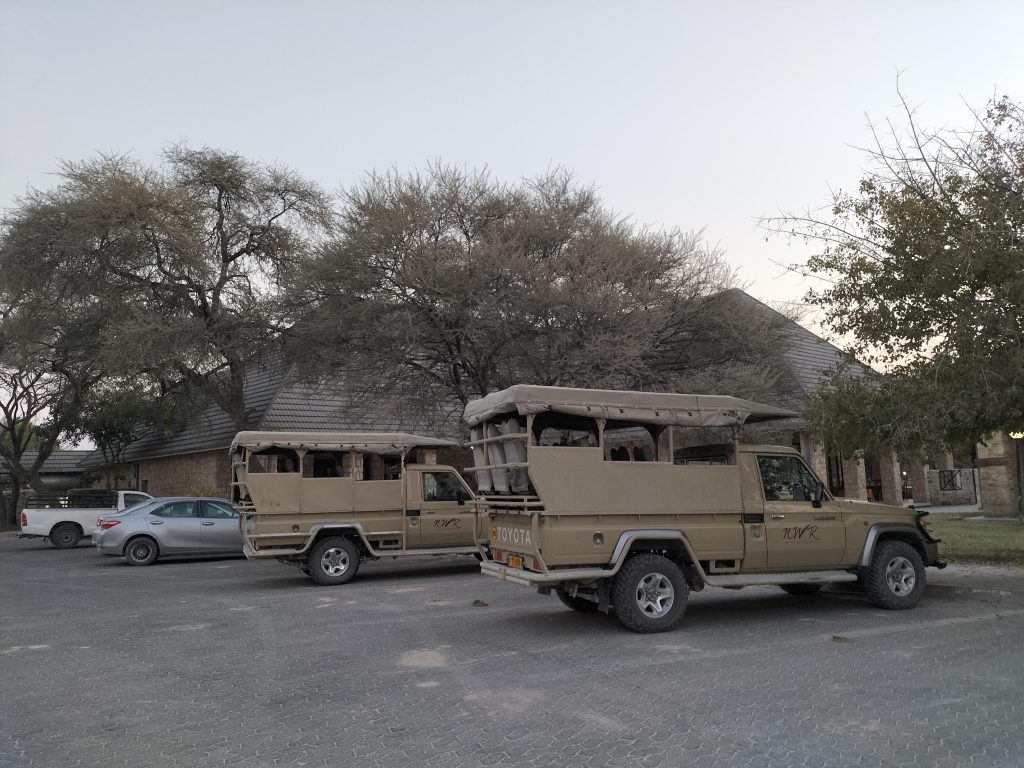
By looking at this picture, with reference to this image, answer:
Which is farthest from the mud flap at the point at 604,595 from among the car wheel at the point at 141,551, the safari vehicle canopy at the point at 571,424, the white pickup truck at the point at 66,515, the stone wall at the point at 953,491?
the stone wall at the point at 953,491

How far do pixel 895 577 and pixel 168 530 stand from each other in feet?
49.1

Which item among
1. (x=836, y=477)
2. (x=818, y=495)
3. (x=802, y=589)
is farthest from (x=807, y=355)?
(x=818, y=495)

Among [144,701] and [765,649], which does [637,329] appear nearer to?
[765,649]

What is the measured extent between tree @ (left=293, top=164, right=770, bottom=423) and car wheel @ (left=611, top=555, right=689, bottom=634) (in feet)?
26.7

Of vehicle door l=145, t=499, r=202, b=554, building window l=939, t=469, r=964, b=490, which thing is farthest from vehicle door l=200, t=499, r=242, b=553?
building window l=939, t=469, r=964, b=490

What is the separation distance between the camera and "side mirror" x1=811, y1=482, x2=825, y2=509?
962 cm

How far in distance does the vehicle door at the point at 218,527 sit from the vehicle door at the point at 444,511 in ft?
20.4

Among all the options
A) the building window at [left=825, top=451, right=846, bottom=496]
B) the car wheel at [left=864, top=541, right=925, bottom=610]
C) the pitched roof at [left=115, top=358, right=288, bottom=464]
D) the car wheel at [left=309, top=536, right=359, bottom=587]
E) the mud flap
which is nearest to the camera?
the mud flap

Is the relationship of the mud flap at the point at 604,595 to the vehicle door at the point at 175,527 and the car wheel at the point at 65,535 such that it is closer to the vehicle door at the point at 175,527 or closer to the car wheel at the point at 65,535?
the vehicle door at the point at 175,527

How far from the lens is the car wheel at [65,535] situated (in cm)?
2364

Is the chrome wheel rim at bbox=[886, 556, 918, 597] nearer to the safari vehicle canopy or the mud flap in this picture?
the safari vehicle canopy

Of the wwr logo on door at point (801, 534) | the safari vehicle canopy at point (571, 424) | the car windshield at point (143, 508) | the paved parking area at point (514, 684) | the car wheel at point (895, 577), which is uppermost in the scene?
the safari vehicle canopy at point (571, 424)

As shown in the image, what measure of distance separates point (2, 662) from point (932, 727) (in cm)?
810

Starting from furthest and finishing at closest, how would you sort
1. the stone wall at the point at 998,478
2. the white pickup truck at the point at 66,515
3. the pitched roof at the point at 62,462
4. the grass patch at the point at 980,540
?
the pitched roof at the point at 62,462 → the white pickup truck at the point at 66,515 → the stone wall at the point at 998,478 → the grass patch at the point at 980,540
